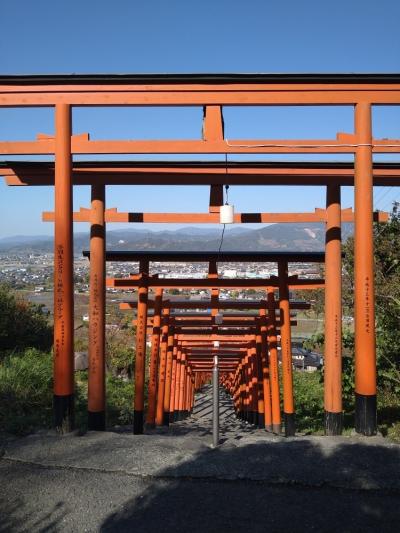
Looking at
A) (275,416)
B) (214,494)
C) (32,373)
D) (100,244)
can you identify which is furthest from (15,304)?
(214,494)

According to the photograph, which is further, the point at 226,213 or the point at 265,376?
the point at 265,376

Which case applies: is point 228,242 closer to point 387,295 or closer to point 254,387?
point 254,387

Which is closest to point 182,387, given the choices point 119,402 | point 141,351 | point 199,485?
point 119,402

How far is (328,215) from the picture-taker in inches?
257

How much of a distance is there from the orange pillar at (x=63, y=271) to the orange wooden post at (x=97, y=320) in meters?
0.60

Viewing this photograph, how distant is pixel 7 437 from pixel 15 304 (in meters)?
11.9

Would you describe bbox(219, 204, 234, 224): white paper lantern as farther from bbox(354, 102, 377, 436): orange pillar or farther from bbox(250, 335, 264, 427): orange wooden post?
bbox(250, 335, 264, 427): orange wooden post

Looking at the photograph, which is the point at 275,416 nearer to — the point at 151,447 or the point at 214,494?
the point at 151,447

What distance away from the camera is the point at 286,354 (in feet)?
29.1

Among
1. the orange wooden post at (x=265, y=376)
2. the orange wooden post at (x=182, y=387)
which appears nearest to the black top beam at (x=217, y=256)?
the orange wooden post at (x=265, y=376)

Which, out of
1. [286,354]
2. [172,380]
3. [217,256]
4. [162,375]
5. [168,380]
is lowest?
[172,380]

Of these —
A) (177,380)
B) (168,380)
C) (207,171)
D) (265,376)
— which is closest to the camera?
(207,171)

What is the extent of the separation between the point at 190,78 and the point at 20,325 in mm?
12136

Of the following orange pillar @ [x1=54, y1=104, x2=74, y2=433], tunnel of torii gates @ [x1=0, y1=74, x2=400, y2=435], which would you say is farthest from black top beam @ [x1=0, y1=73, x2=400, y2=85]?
orange pillar @ [x1=54, y1=104, x2=74, y2=433]
